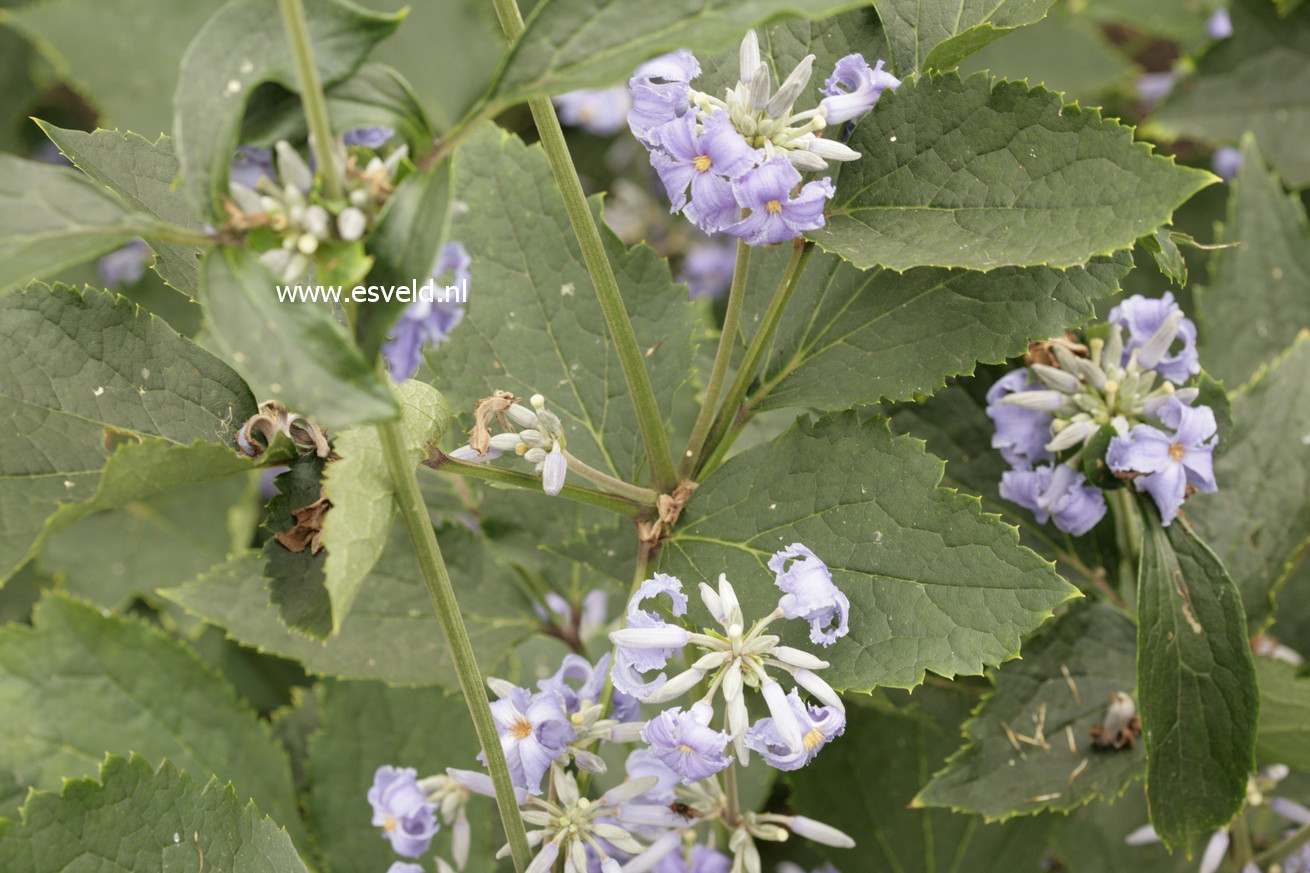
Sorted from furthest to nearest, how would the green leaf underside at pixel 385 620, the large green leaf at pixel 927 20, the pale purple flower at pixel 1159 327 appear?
1. the green leaf underside at pixel 385 620
2. the pale purple flower at pixel 1159 327
3. the large green leaf at pixel 927 20

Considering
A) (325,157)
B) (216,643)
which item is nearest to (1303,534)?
(325,157)

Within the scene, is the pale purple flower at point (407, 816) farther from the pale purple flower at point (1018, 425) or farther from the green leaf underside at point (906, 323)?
the pale purple flower at point (1018, 425)

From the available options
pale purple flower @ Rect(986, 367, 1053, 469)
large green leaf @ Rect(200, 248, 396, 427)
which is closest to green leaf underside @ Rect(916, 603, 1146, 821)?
pale purple flower @ Rect(986, 367, 1053, 469)

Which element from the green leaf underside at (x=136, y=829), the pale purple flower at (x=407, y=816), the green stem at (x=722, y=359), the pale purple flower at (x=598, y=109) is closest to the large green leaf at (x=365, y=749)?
the pale purple flower at (x=407, y=816)

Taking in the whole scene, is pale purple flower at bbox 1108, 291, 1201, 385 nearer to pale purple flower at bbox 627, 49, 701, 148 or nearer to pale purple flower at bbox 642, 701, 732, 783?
pale purple flower at bbox 627, 49, 701, 148

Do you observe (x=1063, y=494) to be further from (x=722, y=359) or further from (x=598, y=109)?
(x=598, y=109)
